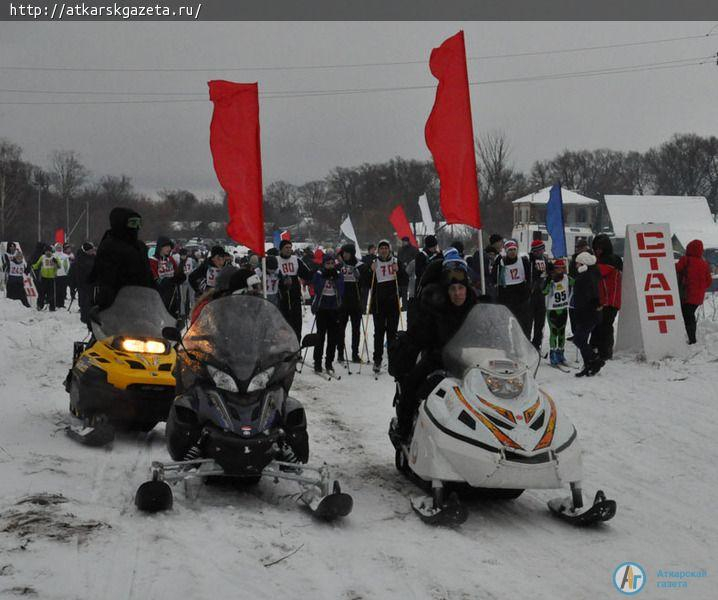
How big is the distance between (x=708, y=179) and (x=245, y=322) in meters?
85.0

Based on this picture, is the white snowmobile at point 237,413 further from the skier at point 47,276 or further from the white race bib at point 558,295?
the skier at point 47,276

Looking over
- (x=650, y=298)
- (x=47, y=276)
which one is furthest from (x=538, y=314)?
(x=47, y=276)

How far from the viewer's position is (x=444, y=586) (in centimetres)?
484

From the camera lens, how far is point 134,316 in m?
8.47

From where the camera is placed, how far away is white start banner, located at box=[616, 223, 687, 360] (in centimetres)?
1409

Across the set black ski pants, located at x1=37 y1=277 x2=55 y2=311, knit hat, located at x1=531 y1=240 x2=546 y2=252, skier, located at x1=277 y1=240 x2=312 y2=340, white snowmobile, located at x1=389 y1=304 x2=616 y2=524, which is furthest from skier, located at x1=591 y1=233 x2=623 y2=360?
black ski pants, located at x1=37 y1=277 x2=55 y2=311

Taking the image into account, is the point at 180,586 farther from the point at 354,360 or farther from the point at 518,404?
the point at 354,360

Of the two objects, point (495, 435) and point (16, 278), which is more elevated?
point (16, 278)

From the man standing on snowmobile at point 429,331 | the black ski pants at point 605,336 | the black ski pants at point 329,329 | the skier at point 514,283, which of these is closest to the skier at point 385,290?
the black ski pants at point 329,329

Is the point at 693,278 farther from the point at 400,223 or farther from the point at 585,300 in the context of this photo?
the point at 400,223

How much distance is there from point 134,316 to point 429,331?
124 inches

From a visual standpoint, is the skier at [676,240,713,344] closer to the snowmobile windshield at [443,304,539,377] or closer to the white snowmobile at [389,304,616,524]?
the snowmobile windshield at [443,304,539,377]

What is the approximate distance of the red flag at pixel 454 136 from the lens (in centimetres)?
1006

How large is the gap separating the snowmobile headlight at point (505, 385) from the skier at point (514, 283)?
7.78m
